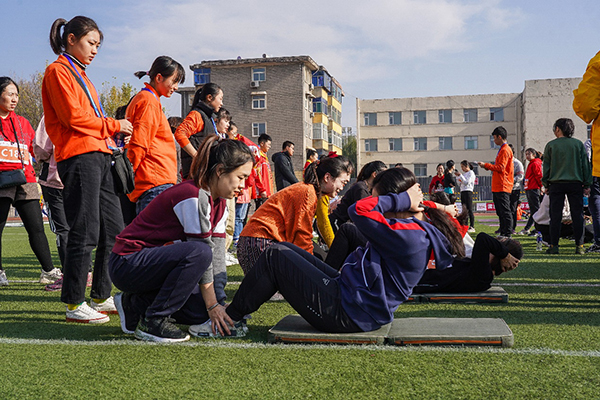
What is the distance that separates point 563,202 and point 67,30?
7.35 m

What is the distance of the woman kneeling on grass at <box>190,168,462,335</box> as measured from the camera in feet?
10.3

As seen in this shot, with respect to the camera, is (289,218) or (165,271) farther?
(289,218)

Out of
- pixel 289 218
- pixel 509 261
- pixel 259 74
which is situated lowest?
pixel 509 261

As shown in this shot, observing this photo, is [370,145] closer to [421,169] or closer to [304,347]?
[421,169]

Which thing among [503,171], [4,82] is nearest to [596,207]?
[503,171]

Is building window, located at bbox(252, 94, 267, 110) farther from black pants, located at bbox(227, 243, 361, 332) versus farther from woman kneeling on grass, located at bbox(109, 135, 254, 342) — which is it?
black pants, located at bbox(227, 243, 361, 332)

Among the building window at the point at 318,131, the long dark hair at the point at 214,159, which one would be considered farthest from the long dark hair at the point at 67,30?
the building window at the point at 318,131

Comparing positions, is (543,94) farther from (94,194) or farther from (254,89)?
(94,194)

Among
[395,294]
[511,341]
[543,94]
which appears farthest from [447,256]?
[543,94]

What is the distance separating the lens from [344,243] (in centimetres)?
519

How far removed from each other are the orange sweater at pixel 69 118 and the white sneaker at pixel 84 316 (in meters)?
1.13

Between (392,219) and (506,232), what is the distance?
8565 mm

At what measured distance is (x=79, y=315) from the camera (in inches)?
160

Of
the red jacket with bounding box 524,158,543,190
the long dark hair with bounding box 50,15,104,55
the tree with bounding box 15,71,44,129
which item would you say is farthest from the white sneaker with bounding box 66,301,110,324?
the tree with bounding box 15,71,44,129
